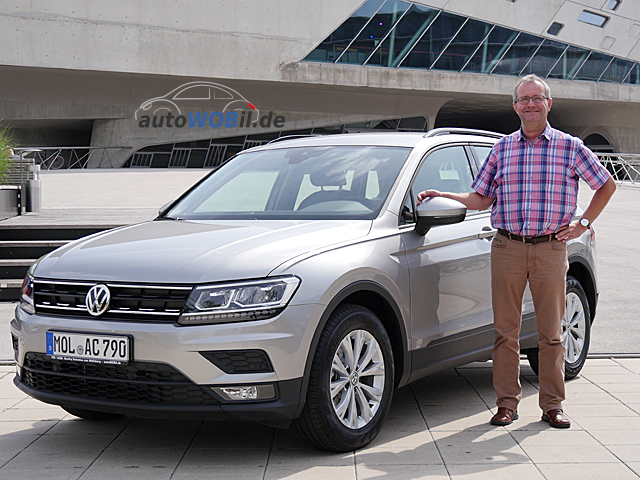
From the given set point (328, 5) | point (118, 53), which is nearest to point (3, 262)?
point (118, 53)

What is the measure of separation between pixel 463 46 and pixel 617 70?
9.81m

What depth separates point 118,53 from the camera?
33062mm

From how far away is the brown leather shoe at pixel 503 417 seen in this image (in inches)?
195

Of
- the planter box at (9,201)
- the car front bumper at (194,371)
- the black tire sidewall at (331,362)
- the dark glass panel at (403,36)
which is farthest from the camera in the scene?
the dark glass panel at (403,36)

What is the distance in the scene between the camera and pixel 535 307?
16.3ft

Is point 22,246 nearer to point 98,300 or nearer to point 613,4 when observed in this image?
Result: point 98,300

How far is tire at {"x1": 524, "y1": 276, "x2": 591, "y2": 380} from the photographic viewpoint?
6.01 metres

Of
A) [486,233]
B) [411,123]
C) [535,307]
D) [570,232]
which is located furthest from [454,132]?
[411,123]

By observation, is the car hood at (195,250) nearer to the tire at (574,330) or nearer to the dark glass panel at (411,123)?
the tire at (574,330)

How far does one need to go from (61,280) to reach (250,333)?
1.08 meters

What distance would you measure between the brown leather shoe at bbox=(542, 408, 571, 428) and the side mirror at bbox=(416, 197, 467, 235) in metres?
1.28

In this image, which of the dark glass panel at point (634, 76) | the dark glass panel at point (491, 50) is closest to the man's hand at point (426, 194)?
the dark glass panel at point (491, 50)

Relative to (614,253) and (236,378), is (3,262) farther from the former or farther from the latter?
(614,253)

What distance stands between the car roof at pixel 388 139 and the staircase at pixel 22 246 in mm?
5073
